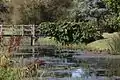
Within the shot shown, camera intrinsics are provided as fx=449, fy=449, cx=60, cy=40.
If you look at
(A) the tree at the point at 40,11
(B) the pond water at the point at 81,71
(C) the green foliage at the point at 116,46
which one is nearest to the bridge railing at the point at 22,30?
(A) the tree at the point at 40,11

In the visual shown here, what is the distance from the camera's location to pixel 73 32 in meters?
31.3

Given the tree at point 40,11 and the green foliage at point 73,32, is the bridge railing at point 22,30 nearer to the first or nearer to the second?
the green foliage at point 73,32

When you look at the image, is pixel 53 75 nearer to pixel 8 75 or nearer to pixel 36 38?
pixel 8 75

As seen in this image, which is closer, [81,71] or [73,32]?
[81,71]

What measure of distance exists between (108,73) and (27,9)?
33.5m

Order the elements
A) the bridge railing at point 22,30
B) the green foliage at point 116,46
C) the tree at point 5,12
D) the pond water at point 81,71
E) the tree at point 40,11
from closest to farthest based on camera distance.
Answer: the pond water at point 81,71 → the green foliage at point 116,46 → the bridge railing at point 22,30 → the tree at point 40,11 → the tree at point 5,12

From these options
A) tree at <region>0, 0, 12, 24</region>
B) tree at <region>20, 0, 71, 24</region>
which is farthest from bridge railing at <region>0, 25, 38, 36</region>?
tree at <region>0, 0, 12, 24</region>

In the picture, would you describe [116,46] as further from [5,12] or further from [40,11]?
[5,12]

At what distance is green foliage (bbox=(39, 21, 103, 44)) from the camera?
99.6 feet

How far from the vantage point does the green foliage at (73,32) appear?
30.3 metres

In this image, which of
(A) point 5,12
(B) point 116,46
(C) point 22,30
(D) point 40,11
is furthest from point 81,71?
(A) point 5,12

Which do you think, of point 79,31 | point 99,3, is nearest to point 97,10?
point 99,3

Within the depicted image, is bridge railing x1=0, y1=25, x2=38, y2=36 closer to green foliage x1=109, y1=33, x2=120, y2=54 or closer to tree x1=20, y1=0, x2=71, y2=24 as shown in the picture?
tree x1=20, y1=0, x2=71, y2=24

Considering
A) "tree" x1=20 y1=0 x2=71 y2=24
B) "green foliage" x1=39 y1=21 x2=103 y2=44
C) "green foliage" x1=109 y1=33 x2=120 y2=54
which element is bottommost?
"green foliage" x1=109 y1=33 x2=120 y2=54
